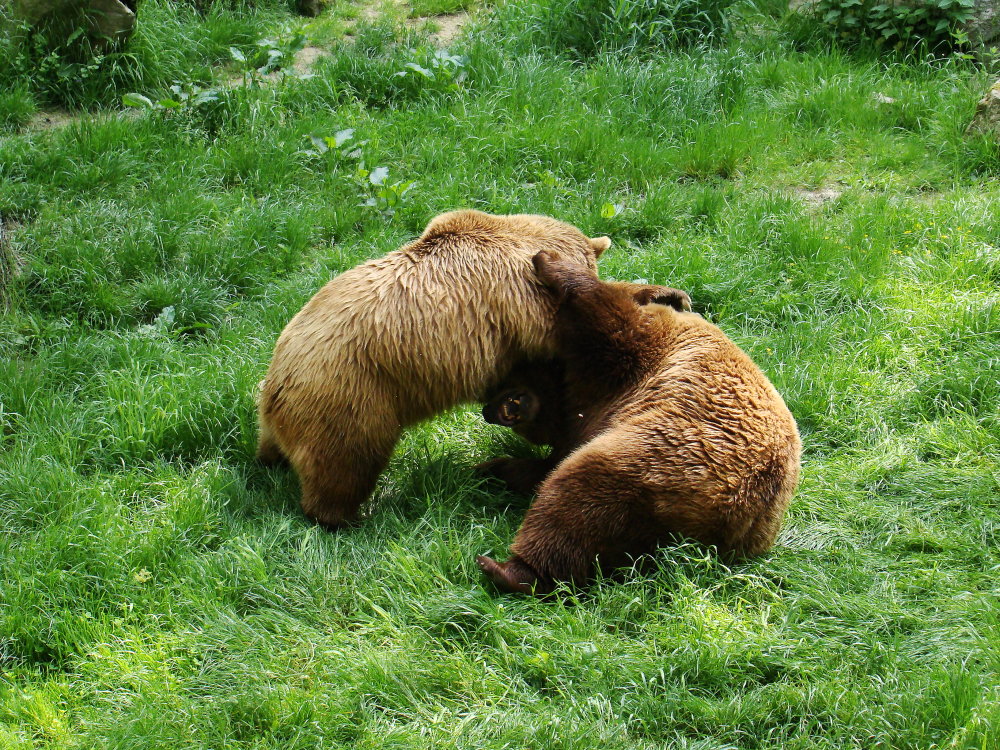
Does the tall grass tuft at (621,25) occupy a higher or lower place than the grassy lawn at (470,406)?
higher

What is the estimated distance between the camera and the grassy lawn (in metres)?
3.54

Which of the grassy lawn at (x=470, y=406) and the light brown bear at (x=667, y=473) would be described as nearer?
the grassy lawn at (x=470, y=406)

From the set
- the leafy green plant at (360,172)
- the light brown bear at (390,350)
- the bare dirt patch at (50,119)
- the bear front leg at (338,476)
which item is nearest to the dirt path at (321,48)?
the bare dirt patch at (50,119)

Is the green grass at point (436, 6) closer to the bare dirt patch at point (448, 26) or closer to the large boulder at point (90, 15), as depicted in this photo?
the bare dirt patch at point (448, 26)

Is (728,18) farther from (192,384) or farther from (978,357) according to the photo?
(192,384)

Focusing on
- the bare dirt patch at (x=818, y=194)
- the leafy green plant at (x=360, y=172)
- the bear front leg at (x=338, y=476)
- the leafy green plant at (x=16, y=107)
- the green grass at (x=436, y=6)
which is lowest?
the bear front leg at (x=338, y=476)

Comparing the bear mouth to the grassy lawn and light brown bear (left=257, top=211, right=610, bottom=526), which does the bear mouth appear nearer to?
light brown bear (left=257, top=211, right=610, bottom=526)

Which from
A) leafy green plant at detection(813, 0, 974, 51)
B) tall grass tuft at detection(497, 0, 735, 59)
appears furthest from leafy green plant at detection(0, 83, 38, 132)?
leafy green plant at detection(813, 0, 974, 51)

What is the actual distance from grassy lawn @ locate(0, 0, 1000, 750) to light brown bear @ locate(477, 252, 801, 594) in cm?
14

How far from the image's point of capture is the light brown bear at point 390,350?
14.0 feet

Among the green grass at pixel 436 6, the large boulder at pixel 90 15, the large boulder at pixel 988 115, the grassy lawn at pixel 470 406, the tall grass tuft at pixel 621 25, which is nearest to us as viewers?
the grassy lawn at pixel 470 406

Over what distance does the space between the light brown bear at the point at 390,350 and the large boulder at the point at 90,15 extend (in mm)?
4183

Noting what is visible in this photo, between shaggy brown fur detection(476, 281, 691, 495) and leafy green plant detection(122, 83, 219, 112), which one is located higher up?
leafy green plant detection(122, 83, 219, 112)

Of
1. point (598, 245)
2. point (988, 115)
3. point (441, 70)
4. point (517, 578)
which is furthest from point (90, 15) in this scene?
point (988, 115)
